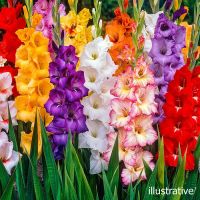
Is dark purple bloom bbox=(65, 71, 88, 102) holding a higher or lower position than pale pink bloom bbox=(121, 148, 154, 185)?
higher

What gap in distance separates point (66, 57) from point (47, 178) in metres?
0.62

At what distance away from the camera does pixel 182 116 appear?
10.3 feet

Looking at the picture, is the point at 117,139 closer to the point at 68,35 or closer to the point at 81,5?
the point at 68,35

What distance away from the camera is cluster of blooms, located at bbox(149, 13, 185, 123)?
332cm

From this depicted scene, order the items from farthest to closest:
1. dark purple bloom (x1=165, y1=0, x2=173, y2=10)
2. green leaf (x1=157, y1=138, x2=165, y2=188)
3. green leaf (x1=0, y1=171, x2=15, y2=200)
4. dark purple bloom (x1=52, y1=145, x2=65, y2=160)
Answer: dark purple bloom (x1=165, y1=0, x2=173, y2=10) → dark purple bloom (x1=52, y1=145, x2=65, y2=160) → green leaf (x1=157, y1=138, x2=165, y2=188) → green leaf (x1=0, y1=171, x2=15, y2=200)

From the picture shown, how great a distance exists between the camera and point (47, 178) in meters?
3.22

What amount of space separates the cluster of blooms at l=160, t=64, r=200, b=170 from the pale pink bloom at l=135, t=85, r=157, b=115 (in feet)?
0.22

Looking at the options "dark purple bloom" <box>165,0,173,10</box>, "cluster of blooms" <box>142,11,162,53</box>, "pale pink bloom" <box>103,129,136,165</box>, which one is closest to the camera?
"pale pink bloom" <box>103,129,136,165</box>

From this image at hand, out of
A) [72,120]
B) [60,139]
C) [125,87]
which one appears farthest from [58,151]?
[125,87]

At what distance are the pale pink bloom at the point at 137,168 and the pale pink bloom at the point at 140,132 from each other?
3.0 inches

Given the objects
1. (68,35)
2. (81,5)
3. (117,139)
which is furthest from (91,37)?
(81,5)

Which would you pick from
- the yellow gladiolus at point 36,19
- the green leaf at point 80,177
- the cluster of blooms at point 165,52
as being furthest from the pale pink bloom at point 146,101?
the yellow gladiolus at point 36,19

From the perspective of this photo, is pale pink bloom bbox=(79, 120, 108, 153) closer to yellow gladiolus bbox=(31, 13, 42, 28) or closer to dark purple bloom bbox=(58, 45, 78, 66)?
dark purple bloom bbox=(58, 45, 78, 66)

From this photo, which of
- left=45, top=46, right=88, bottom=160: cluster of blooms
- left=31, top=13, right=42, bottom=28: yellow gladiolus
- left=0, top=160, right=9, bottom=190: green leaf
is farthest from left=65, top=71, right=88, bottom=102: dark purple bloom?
left=31, top=13, right=42, bottom=28: yellow gladiolus
